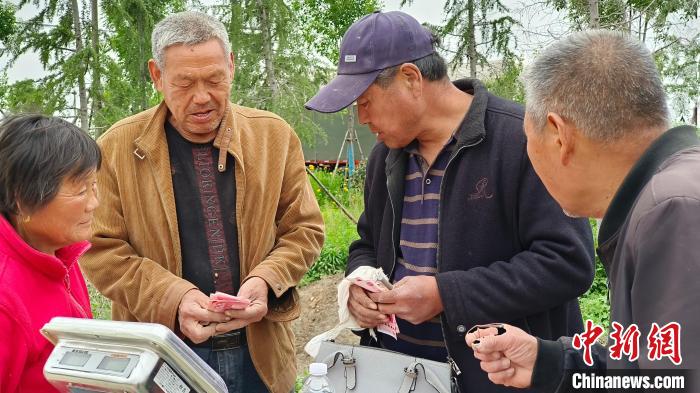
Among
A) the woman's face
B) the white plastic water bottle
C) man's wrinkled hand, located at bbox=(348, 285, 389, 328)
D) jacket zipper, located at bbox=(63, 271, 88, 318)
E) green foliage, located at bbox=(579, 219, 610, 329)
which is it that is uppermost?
the woman's face

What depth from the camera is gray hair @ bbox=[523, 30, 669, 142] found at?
1.49 m

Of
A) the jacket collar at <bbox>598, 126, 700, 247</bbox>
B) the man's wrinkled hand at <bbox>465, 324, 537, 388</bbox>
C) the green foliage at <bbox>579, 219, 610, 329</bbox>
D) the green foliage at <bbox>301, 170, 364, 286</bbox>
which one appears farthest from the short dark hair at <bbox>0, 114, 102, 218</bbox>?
the green foliage at <bbox>301, 170, 364, 286</bbox>

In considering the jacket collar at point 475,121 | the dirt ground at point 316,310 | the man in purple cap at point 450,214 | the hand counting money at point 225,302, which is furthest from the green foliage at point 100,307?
the jacket collar at point 475,121

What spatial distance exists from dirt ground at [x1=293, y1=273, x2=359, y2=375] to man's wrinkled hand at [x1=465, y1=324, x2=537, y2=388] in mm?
4423

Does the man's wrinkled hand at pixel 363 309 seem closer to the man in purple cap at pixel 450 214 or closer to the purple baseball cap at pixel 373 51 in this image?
the man in purple cap at pixel 450 214

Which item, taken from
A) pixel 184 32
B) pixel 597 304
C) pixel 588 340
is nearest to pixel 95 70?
pixel 184 32

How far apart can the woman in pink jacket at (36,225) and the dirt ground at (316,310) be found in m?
4.49

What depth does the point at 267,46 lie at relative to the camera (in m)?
11.5

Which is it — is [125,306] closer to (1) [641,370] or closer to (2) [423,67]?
(2) [423,67]

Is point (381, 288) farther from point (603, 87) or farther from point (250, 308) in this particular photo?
point (603, 87)

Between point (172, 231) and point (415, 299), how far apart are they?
3.53 feet

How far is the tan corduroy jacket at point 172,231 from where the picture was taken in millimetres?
2650

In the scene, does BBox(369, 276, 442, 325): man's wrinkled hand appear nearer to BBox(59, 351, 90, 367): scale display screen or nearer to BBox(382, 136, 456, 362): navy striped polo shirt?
BBox(382, 136, 456, 362): navy striped polo shirt

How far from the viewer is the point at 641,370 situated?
1384 mm
